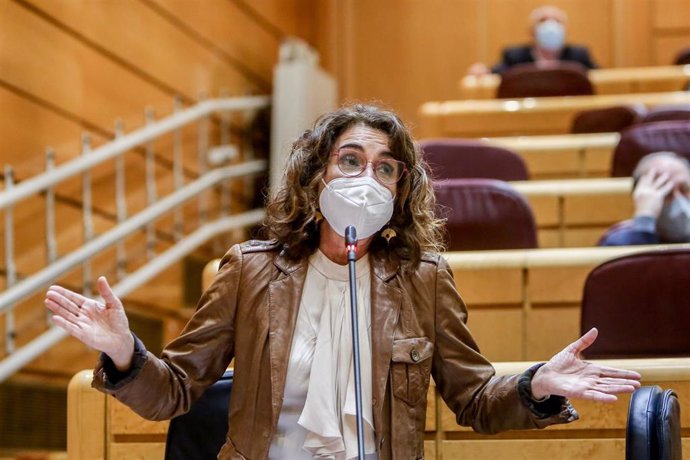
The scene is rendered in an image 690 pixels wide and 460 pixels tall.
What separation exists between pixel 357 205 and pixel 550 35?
4.11 metres

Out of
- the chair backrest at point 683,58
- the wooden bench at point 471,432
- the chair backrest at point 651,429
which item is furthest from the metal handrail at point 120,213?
the chair backrest at point 683,58

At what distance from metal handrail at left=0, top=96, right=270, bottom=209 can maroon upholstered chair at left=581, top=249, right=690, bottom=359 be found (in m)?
1.52

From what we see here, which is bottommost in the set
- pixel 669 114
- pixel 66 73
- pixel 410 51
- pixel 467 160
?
pixel 467 160

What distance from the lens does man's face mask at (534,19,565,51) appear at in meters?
5.38

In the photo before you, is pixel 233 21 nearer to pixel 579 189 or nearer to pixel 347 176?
pixel 579 189

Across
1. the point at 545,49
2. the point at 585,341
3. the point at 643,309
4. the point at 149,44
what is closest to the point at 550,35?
the point at 545,49

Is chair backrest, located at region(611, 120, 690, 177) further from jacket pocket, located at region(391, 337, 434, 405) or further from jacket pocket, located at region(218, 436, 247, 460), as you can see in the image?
jacket pocket, located at region(218, 436, 247, 460)

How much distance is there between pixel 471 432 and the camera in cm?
176

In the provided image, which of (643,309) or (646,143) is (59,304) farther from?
(646,143)

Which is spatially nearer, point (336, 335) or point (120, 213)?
point (336, 335)

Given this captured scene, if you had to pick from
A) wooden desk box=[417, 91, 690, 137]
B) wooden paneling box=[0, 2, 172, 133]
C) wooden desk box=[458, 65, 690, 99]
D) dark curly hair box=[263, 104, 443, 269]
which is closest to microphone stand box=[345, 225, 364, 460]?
dark curly hair box=[263, 104, 443, 269]

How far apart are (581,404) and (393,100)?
464 centimetres

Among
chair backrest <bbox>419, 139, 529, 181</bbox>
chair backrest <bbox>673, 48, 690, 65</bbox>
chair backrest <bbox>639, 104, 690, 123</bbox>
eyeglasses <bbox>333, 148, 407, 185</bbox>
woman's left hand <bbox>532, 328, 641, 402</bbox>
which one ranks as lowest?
woman's left hand <bbox>532, 328, 641, 402</bbox>

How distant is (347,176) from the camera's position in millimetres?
1522
